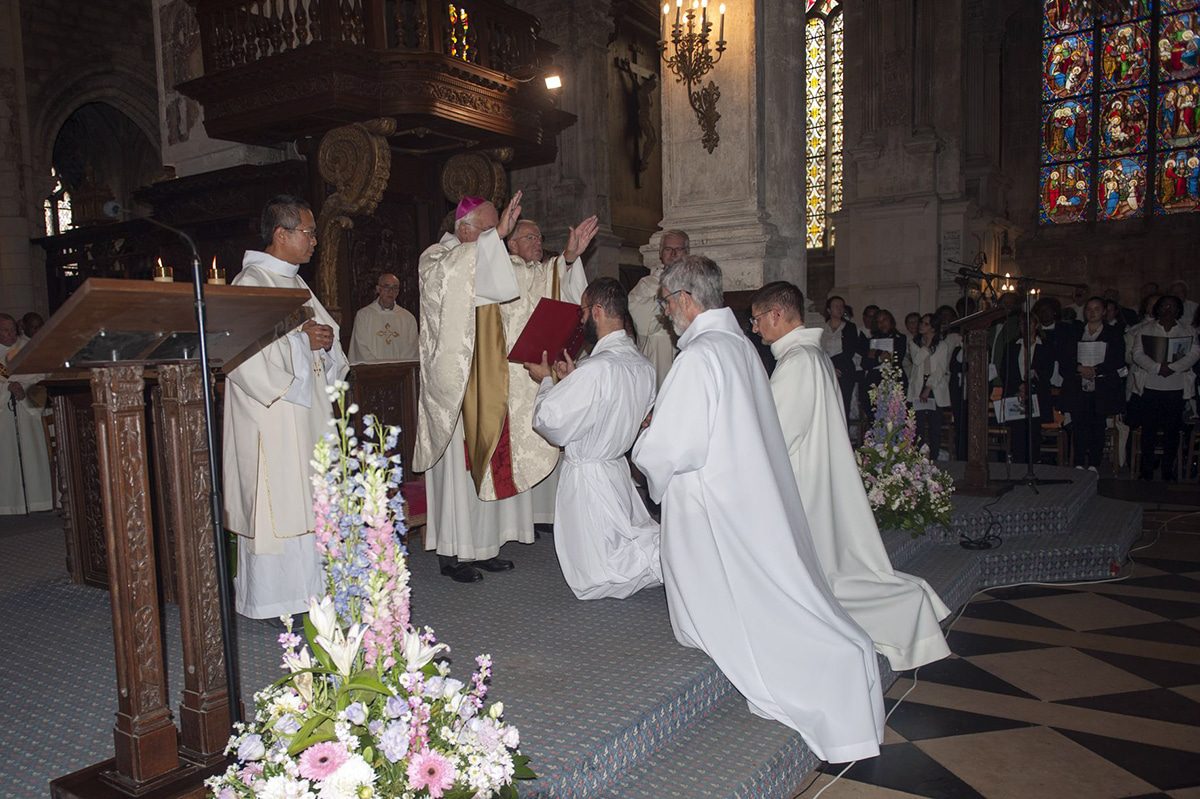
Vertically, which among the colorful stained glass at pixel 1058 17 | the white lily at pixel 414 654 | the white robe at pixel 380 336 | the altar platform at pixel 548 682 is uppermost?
the colorful stained glass at pixel 1058 17

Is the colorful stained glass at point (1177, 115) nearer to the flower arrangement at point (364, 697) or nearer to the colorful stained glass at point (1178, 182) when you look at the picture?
the colorful stained glass at point (1178, 182)

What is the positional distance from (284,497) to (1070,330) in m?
8.11

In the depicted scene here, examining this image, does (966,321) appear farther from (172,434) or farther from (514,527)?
(172,434)

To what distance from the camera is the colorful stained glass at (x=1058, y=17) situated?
59.1 ft

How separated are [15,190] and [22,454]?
571 centimetres

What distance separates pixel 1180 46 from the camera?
17094 millimetres

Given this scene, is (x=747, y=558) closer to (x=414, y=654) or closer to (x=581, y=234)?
(x=414, y=654)

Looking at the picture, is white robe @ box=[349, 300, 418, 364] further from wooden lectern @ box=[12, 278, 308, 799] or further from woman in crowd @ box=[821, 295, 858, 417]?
wooden lectern @ box=[12, 278, 308, 799]

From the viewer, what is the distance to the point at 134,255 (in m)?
9.87

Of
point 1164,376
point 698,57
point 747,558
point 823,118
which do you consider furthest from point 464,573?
point 823,118

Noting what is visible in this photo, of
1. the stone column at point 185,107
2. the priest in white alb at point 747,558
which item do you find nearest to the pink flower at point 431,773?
the priest in white alb at point 747,558

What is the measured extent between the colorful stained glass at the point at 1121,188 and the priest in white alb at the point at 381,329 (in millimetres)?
15032

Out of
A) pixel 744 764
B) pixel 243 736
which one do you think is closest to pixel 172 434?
pixel 243 736

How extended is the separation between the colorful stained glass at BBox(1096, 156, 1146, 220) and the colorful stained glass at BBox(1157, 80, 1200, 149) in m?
0.57
